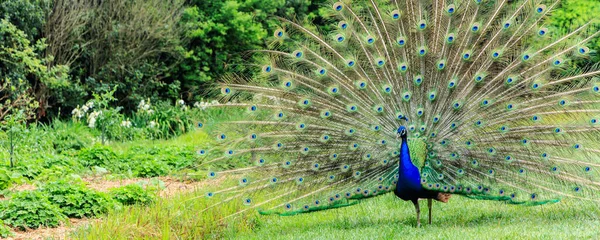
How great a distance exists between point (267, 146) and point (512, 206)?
288cm

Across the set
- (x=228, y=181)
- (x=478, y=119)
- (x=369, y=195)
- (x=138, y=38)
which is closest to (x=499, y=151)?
(x=478, y=119)

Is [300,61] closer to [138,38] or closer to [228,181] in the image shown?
[228,181]

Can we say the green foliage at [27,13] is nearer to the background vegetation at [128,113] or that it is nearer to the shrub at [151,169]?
the background vegetation at [128,113]

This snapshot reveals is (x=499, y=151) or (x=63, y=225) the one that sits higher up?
(x=499, y=151)

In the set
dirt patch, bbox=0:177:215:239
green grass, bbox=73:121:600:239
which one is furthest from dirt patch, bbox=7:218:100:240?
green grass, bbox=73:121:600:239

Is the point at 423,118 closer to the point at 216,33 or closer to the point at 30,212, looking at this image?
the point at 30,212

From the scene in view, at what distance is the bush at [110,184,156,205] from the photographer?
7.73m

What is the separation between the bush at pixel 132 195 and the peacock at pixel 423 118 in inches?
40.3

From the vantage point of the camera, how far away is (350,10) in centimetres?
713

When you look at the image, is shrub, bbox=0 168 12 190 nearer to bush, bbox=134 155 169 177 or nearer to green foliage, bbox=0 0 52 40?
bush, bbox=134 155 169 177

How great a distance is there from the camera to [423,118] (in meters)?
6.85

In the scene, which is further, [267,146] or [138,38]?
[138,38]

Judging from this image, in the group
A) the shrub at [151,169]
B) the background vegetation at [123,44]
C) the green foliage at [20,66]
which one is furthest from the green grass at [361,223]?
the green foliage at [20,66]

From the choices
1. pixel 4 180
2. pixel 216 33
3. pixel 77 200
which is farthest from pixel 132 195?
pixel 216 33
